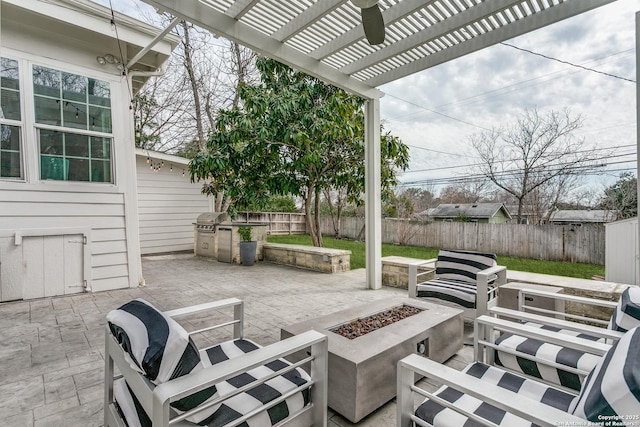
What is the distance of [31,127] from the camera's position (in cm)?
462

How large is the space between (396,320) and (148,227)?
865 centimetres

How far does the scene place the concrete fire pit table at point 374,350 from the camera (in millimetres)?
1938

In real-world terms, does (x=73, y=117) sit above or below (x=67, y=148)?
above

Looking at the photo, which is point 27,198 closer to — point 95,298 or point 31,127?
point 31,127

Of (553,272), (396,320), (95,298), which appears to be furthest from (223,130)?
(553,272)

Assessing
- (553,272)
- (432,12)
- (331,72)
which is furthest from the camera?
(553,272)

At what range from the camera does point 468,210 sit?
13016 millimetres

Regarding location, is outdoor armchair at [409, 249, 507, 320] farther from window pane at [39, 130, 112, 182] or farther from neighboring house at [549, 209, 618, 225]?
neighboring house at [549, 209, 618, 225]

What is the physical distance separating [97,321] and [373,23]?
4408mm

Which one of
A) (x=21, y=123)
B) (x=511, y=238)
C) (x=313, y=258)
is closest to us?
(x=21, y=123)

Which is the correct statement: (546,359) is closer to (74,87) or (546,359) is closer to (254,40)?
(254,40)

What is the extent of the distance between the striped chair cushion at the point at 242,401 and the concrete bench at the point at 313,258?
481cm

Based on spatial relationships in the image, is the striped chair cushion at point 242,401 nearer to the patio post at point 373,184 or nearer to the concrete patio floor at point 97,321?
the concrete patio floor at point 97,321

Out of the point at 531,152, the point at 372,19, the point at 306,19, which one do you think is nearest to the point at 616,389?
the point at 372,19
